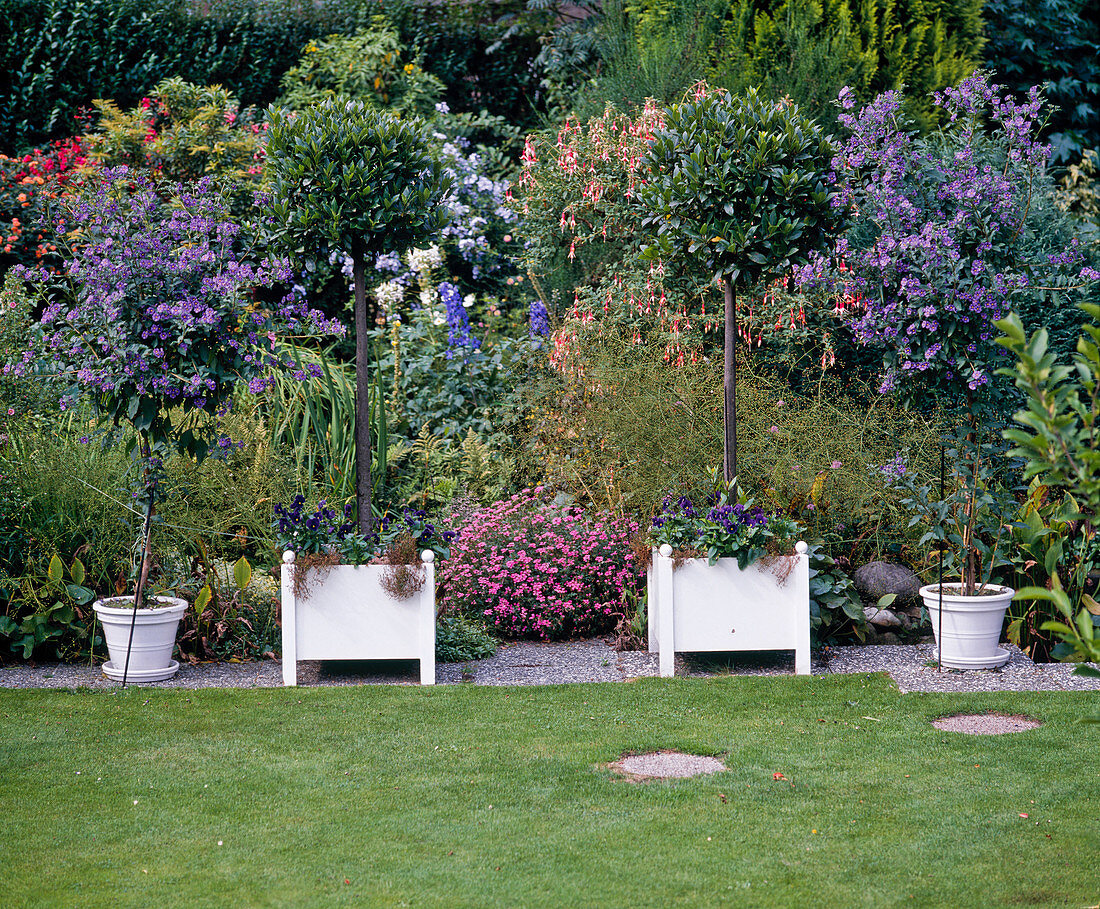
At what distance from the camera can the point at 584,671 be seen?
17.1 feet

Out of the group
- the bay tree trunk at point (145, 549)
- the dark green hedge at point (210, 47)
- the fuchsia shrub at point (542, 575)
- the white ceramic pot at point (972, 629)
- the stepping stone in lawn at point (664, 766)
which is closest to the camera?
the stepping stone in lawn at point (664, 766)

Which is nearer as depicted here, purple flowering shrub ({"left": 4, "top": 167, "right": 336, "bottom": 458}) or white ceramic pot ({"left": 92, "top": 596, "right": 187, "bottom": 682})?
purple flowering shrub ({"left": 4, "top": 167, "right": 336, "bottom": 458})

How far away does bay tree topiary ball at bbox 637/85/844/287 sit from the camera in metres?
5.06

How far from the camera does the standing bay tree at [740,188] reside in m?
5.07

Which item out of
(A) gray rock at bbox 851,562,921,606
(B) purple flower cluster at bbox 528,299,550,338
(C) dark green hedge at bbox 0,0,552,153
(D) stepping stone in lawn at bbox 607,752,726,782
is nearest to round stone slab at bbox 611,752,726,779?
(D) stepping stone in lawn at bbox 607,752,726,782

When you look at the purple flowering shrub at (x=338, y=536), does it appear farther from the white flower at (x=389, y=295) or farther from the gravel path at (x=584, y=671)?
the white flower at (x=389, y=295)

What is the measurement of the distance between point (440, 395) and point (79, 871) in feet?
16.0

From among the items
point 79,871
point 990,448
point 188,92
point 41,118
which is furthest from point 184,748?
point 41,118

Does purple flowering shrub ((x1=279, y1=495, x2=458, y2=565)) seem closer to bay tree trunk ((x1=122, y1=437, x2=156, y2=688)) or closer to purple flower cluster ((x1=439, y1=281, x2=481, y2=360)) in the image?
bay tree trunk ((x1=122, y1=437, x2=156, y2=688))

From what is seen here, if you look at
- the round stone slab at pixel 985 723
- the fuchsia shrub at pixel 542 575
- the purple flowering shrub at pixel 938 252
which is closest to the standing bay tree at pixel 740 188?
the purple flowering shrub at pixel 938 252

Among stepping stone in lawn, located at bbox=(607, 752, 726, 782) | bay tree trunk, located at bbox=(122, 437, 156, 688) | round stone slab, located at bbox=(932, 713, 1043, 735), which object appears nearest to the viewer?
stepping stone in lawn, located at bbox=(607, 752, 726, 782)

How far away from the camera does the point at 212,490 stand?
5863 mm

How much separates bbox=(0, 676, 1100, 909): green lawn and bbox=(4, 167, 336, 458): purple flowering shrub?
1353 mm

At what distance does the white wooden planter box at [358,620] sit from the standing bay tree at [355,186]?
0.35 m
